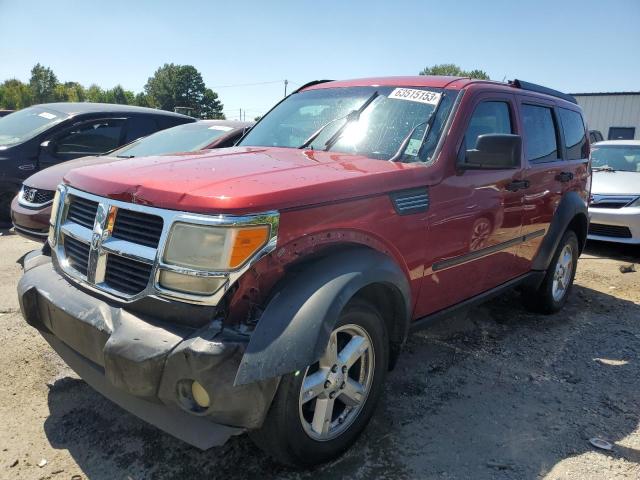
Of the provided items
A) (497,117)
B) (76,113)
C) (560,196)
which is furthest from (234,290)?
(76,113)

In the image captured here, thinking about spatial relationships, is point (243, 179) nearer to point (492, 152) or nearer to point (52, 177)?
point (492, 152)

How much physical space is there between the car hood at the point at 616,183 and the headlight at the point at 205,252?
7118 mm

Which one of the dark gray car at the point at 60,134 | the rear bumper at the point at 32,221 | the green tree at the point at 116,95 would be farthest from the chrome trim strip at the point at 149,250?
the green tree at the point at 116,95

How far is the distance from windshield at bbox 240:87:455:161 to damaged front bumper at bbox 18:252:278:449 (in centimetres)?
161

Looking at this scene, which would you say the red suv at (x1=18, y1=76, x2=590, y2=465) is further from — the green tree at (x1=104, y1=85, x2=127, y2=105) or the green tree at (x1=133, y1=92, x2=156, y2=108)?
the green tree at (x1=133, y1=92, x2=156, y2=108)

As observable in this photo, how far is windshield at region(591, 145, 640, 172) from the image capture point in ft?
28.2

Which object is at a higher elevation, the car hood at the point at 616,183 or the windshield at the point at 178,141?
the windshield at the point at 178,141

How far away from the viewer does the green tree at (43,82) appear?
220ft

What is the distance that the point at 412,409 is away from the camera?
3064 millimetres

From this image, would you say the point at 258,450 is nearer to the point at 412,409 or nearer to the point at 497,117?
the point at 412,409

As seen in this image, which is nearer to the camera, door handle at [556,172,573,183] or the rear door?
the rear door

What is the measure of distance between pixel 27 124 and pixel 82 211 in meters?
5.95

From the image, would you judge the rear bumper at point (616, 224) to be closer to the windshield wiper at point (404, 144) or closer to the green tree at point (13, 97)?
the windshield wiper at point (404, 144)

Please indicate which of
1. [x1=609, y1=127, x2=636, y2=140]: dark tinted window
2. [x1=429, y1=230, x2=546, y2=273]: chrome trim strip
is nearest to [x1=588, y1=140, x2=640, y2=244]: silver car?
[x1=429, y1=230, x2=546, y2=273]: chrome trim strip
